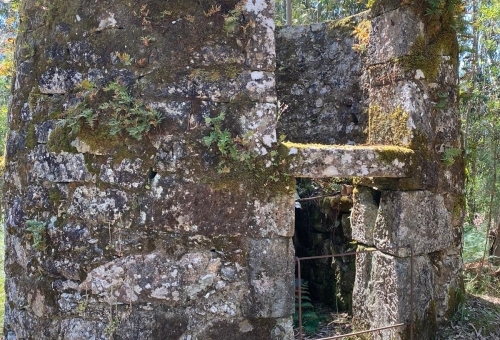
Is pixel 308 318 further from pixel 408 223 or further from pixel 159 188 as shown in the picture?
pixel 159 188

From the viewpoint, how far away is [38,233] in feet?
9.94

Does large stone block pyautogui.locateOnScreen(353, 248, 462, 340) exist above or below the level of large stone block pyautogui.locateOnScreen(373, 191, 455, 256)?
below

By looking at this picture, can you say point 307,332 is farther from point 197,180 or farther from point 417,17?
point 417,17

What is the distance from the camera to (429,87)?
3.98 m

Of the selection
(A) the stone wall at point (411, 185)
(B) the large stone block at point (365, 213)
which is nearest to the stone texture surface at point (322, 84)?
(A) the stone wall at point (411, 185)

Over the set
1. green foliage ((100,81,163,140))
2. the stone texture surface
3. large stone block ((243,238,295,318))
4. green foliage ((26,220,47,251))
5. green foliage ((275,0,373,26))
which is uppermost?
green foliage ((275,0,373,26))

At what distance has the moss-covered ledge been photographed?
125 inches

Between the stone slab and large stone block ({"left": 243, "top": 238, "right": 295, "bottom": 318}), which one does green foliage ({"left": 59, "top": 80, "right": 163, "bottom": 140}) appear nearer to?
large stone block ({"left": 243, "top": 238, "right": 295, "bottom": 318})

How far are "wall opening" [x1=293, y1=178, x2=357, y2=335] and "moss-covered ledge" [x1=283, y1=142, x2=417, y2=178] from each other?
974 millimetres

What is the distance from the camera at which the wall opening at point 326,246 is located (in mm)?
4789

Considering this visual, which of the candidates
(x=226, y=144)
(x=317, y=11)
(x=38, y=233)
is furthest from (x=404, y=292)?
(x=317, y=11)

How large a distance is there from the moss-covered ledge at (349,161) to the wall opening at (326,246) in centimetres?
97

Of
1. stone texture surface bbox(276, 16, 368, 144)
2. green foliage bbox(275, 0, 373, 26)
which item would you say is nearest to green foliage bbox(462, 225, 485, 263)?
stone texture surface bbox(276, 16, 368, 144)

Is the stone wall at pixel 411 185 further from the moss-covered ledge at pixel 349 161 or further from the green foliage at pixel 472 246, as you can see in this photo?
the green foliage at pixel 472 246
